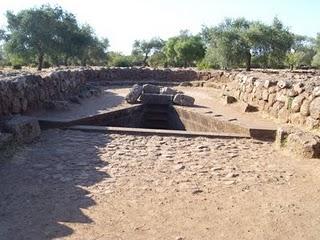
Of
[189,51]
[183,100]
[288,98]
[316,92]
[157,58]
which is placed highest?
[189,51]

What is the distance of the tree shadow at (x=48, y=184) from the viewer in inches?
156

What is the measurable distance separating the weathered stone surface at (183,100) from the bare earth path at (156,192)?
4392 mm

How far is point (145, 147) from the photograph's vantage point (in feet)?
22.9

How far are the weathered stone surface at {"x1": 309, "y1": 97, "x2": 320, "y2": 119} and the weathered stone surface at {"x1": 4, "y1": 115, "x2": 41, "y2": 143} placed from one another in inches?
190

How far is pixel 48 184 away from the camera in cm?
512

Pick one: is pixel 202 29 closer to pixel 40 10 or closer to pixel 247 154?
pixel 40 10

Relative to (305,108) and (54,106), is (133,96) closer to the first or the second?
(54,106)

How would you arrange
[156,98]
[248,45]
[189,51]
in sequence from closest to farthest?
[156,98] < [248,45] < [189,51]

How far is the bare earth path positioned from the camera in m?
3.97

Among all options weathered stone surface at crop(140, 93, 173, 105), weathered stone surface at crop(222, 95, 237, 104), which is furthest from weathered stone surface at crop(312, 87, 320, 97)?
weathered stone surface at crop(140, 93, 173, 105)

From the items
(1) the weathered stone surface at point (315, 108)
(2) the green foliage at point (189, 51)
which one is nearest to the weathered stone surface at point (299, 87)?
(1) the weathered stone surface at point (315, 108)

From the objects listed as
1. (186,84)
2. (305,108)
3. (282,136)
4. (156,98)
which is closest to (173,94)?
(156,98)

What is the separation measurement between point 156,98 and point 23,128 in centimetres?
556

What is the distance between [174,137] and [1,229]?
4.32m
